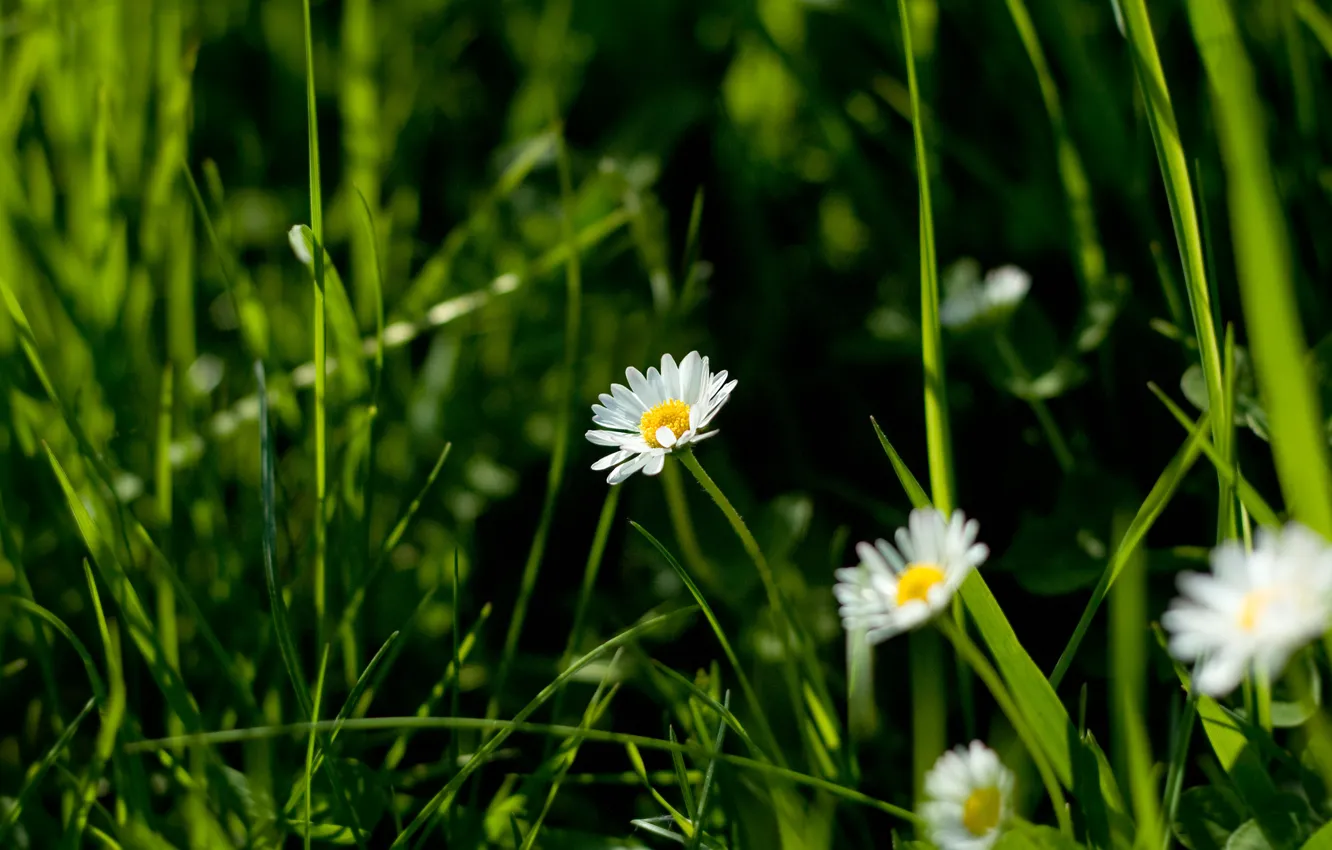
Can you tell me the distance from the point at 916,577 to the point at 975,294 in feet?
2.20

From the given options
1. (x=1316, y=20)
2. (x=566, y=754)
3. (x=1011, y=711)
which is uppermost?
(x=1316, y=20)

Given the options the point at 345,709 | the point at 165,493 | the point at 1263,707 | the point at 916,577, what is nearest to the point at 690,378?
the point at 916,577

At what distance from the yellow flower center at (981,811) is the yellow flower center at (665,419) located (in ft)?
1.10

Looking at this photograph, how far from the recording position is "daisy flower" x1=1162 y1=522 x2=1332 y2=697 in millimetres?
545

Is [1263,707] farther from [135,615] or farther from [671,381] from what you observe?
[135,615]

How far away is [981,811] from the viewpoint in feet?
2.32

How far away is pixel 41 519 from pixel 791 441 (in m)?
0.89

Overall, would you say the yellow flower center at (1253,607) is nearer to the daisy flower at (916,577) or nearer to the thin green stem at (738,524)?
Result: the daisy flower at (916,577)

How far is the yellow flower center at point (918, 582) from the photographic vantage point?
70 centimetres

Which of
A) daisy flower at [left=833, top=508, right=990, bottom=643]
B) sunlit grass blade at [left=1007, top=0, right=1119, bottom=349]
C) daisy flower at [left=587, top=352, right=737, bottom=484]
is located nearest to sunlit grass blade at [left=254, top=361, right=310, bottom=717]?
daisy flower at [left=587, top=352, right=737, bottom=484]

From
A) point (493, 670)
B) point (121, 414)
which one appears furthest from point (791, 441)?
point (121, 414)

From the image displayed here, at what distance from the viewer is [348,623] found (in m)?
1.00

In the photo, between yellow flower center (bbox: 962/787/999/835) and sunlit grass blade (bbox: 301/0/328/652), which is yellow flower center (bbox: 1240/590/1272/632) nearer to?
yellow flower center (bbox: 962/787/999/835)

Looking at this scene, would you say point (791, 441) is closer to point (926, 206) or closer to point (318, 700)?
point (926, 206)
